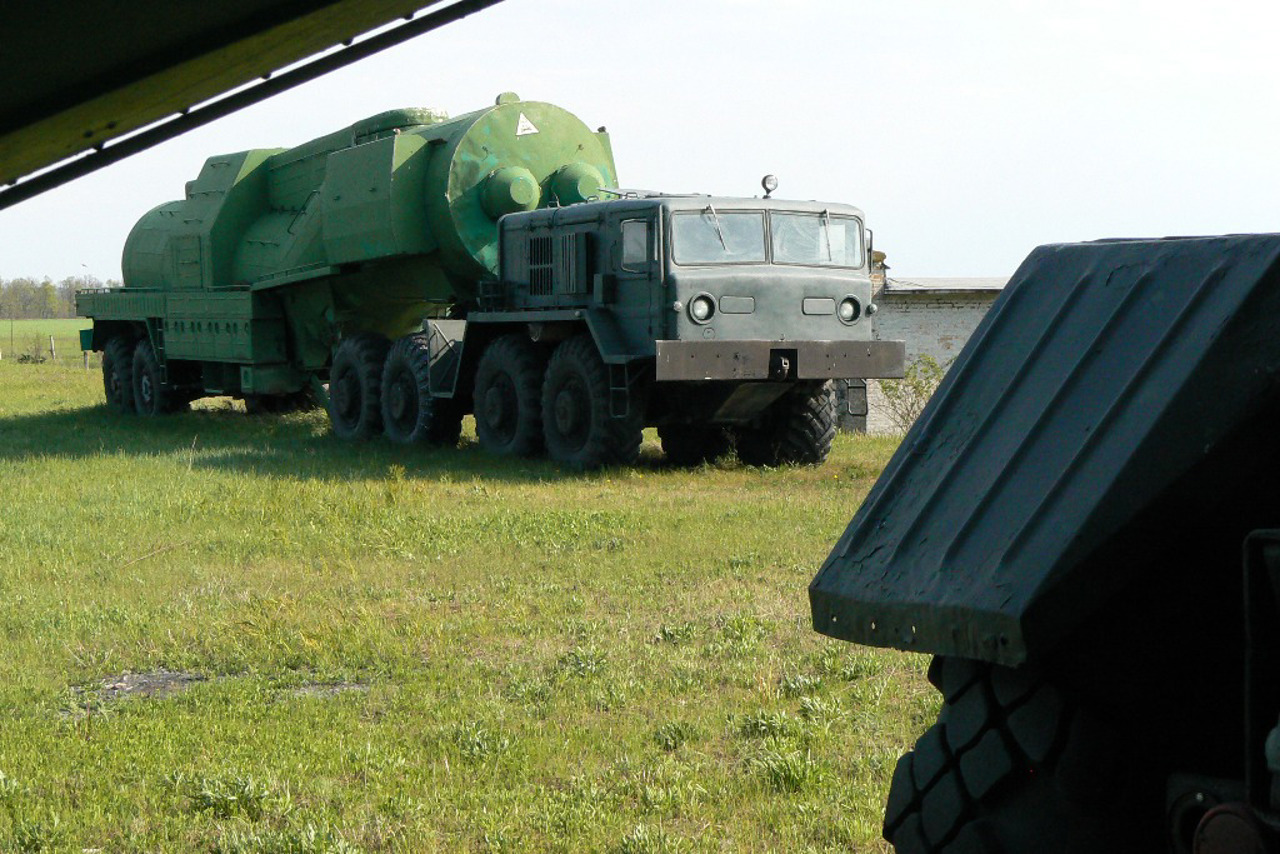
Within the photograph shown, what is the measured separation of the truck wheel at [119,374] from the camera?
2381 centimetres

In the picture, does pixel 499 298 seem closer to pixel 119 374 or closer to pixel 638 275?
pixel 638 275

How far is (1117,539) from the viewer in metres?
2.16

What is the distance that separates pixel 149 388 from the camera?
74.9 feet

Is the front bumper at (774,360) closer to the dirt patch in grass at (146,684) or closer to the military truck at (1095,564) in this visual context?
the dirt patch in grass at (146,684)

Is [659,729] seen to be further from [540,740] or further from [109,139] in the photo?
[109,139]

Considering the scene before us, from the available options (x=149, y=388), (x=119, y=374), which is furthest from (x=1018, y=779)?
(x=119, y=374)

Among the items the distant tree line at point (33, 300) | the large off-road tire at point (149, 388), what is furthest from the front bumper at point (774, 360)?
the distant tree line at point (33, 300)

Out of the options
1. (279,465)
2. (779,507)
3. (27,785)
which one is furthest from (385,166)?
(27,785)

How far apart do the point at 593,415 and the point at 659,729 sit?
8.36 m

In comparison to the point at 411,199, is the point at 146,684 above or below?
below

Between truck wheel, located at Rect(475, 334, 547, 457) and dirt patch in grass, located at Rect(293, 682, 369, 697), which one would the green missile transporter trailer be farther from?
dirt patch in grass, located at Rect(293, 682, 369, 697)

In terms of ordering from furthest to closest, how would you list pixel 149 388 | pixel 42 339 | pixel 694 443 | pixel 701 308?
1. pixel 42 339
2. pixel 149 388
3. pixel 694 443
4. pixel 701 308

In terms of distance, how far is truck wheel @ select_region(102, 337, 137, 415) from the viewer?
2381 centimetres

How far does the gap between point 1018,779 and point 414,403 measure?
14340 millimetres
